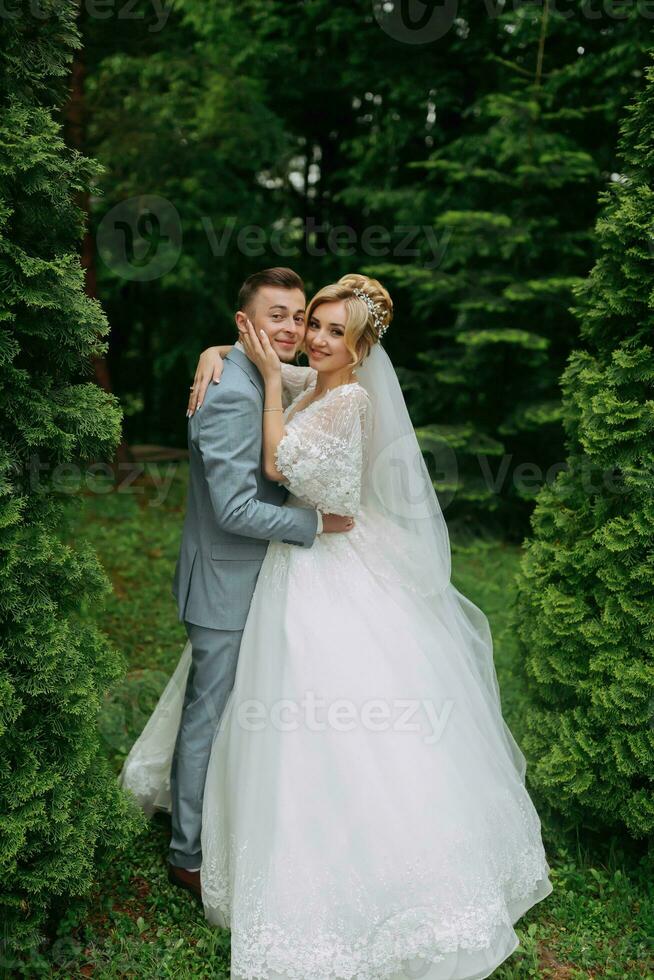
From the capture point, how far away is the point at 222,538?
A: 10.3ft

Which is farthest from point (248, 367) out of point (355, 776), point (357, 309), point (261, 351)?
point (355, 776)

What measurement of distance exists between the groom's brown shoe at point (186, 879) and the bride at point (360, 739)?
0.14 meters

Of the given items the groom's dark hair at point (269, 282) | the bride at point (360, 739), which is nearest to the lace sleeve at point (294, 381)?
the bride at point (360, 739)

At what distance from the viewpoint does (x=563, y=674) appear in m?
3.35

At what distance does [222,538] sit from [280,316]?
35.5 inches

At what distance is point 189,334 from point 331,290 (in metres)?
9.05

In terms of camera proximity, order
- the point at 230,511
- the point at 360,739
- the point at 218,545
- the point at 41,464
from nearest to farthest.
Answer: the point at 41,464
the point at 360,739
the point at 230,511
the point at 218,545

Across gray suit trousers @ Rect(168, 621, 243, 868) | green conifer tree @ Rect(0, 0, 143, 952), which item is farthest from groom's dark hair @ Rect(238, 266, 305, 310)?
gray suit trousers @ Rect(168, 621, 243, 868)

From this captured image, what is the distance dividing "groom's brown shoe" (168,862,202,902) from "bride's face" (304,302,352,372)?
2.11 m

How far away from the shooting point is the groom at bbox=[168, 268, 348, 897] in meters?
2.97

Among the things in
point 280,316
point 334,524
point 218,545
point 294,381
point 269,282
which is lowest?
point 218,545

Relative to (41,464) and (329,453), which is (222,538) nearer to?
(329,453)

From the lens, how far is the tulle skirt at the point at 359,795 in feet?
8.53

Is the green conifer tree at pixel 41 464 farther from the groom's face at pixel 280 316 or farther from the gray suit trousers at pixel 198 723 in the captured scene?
the groom's face at pixel 280 316
